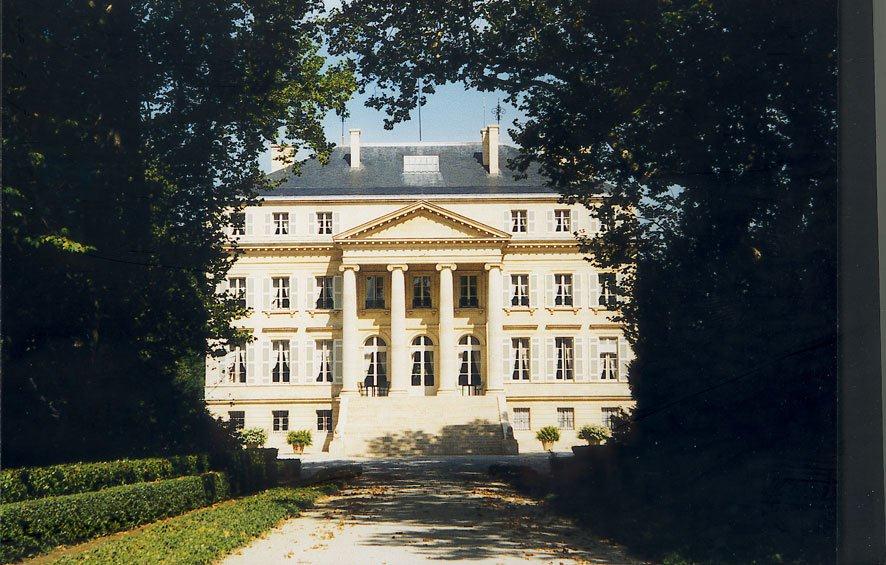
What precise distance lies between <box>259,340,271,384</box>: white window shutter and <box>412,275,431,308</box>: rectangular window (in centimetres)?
121

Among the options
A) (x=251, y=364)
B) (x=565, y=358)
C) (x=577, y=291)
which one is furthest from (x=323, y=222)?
(x=565, y=358)

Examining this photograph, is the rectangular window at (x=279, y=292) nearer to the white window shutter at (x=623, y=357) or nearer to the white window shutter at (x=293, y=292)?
the white window shutter at (x=293, y=292)

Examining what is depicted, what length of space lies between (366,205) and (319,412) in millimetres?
1729

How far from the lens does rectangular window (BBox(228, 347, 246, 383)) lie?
25.6 ft

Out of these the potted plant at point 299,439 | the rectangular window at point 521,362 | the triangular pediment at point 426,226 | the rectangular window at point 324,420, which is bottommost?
the potted plant at point 299,439

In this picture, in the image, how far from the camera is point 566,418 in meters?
7.71

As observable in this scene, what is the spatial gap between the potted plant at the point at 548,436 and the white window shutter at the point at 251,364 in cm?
227

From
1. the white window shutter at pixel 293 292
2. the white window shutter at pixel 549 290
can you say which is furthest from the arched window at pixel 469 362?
the white window shutter at pixel 293 292

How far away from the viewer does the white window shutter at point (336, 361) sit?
325 inches

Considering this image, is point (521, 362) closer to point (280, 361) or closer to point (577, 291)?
point (577, 291)

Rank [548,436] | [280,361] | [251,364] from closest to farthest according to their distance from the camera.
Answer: [548,436] → [251,364] → [280,361]

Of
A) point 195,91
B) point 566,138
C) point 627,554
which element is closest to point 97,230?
point 195,91

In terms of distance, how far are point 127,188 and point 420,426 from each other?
302cm

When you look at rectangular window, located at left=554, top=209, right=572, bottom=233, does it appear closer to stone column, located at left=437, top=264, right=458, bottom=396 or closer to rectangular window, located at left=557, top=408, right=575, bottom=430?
stone column, located at left=437, top=264, right=458, bottom=396
